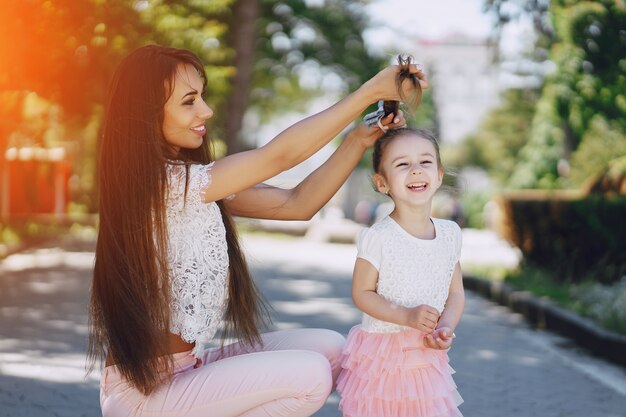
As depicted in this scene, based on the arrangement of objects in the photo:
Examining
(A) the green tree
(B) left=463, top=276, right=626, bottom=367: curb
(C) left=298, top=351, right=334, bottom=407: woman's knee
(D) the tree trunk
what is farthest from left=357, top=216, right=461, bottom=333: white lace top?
(A) the green tree

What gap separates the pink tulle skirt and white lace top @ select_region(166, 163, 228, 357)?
0.62 m

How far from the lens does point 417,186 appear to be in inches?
136

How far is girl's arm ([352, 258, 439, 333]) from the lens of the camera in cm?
318

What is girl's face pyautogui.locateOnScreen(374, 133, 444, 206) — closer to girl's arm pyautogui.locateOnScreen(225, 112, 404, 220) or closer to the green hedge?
girl's arm pyautogui.locateOnScreen(225, 112, 404, 220)

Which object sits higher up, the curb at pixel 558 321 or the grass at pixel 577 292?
the grass at pixel 577 292

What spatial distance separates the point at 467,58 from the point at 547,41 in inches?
4006

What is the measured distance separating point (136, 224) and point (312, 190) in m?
0.85

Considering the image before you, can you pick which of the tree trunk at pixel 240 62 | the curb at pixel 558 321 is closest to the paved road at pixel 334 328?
the curb at pixel 558 321

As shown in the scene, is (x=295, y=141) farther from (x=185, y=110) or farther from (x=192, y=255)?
(x=192, y=255)

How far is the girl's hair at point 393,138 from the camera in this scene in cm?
351

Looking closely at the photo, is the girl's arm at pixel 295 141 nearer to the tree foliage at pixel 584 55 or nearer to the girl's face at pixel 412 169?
the girl's face at pixel 412 169

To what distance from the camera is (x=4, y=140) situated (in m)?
16.8

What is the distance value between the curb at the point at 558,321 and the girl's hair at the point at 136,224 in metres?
5.03

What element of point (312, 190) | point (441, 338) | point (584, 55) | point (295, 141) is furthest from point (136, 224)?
point (584, 55)
